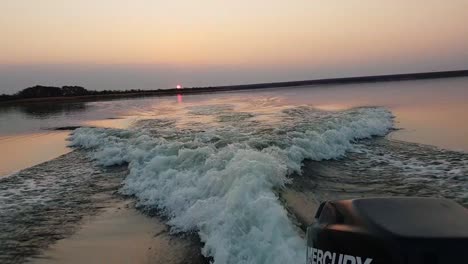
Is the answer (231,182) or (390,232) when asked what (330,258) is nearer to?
(390,232)

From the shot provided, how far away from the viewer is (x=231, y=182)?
712cm

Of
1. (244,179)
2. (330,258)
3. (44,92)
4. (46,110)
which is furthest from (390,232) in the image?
(44,92)

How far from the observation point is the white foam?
206 inches

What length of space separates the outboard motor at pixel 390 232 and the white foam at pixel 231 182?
75.6 inches

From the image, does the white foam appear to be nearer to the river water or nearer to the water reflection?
the river water

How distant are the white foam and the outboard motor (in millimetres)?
1920

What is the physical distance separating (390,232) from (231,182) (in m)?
4.81

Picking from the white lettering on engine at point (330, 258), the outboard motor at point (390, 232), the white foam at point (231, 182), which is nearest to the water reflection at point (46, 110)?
the white foam at point (231, 182)

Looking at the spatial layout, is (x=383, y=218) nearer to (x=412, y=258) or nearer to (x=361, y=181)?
(x=412, y=258)

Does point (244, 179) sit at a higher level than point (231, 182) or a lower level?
higher

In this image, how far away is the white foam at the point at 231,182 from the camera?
523 centimetres

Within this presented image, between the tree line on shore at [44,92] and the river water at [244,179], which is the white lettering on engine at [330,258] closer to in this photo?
the river water at [244,179]

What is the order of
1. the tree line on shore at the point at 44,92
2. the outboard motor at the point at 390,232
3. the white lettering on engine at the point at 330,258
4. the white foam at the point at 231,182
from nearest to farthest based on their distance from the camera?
the outboard motor at the point at 390,232 → the white lettering on engine at the point at 330,258 → the white foam at the point at 231,182 → the tree line on shore at the point at 44,92

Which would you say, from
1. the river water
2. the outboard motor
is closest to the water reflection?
the river water
